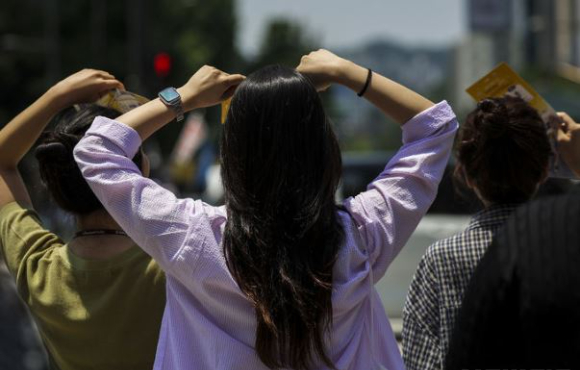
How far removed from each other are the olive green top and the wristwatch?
16.9 inches

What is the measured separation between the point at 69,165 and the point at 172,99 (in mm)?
447

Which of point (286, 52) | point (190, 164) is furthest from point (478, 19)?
point (286, 52)

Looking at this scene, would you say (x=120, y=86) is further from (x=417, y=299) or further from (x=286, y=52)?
(x=286, y=52)

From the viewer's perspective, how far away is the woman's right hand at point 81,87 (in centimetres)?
261

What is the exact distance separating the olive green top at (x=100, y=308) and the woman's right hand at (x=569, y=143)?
1.15 meters

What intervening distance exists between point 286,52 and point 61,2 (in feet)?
105

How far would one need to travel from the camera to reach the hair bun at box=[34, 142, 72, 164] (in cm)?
264

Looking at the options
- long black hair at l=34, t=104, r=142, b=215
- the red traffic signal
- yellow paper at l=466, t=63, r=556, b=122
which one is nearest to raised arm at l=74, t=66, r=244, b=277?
long black hair at l=34, t=104, r=142, b=215

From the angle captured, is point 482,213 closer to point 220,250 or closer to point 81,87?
point 220,250

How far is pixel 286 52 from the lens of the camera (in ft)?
222

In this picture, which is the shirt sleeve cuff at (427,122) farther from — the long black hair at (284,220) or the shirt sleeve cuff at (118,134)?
the shirt sleeve cuff at (118,134)

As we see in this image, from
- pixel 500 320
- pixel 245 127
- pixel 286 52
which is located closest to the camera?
pixel 500 320

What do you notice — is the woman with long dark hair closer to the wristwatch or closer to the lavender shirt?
the lavender shirt

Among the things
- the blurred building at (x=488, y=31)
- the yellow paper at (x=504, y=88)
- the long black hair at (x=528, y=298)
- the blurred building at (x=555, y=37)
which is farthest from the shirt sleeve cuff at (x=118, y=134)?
the blurred building at (x=555, y=37)
